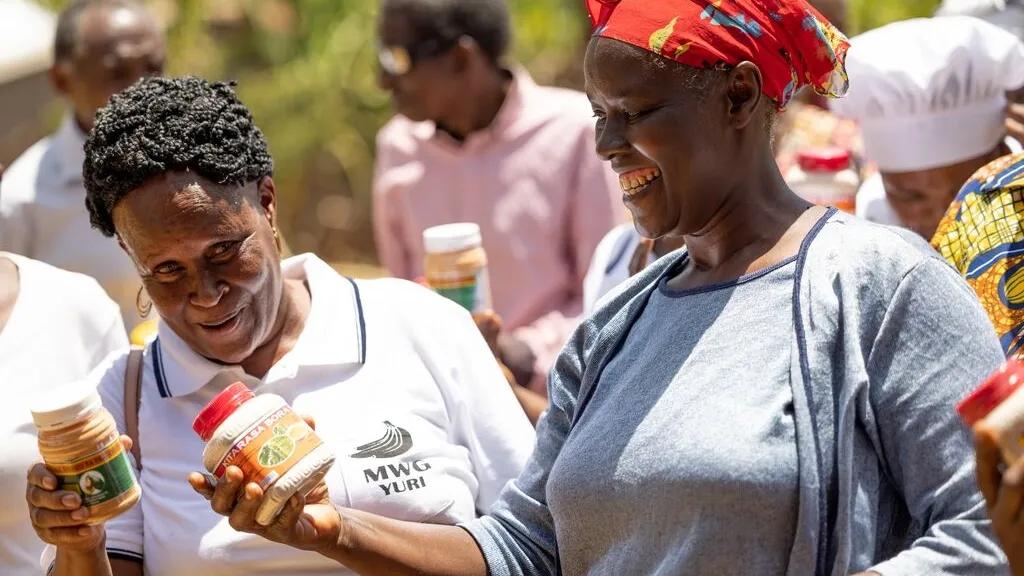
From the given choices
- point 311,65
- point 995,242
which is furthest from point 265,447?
point 311,65

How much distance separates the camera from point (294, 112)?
11.2 metres

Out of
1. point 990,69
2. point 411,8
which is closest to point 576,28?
point 411,8

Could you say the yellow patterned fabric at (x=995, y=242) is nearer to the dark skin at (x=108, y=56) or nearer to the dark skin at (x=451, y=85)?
the dark skin at (x=451, y=85)

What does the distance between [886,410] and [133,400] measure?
1754 mm

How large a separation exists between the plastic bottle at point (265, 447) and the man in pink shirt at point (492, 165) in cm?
252

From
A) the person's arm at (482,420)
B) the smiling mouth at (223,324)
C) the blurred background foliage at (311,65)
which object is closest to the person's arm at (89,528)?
the smiling mouth at (223,324)

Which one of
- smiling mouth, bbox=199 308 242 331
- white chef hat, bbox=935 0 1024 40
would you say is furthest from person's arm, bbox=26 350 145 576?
white chef hat, bbox=935 0 1024 40

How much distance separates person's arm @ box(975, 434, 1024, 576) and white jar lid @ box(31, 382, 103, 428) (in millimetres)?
1620

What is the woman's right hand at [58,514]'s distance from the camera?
9.12ft

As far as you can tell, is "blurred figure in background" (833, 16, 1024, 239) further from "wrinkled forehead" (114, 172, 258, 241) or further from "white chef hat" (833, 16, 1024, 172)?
"wrinkled forehead" (114, 172, 258, 241)

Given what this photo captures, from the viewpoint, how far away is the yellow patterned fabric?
281 cm

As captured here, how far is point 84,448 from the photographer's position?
2.76 meters

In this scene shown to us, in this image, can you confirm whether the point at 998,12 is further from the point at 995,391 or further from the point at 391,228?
the point at 995,391

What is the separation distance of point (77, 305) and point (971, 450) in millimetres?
2433
